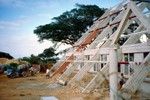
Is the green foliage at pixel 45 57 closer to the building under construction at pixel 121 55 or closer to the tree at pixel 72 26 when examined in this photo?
the tree at pixel 72 26

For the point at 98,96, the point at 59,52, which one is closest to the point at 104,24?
the point at 98,96

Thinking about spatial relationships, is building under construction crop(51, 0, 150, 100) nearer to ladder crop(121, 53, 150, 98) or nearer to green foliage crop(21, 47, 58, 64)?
ladder crop(121, 53, 150, 98)

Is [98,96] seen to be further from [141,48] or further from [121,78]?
[141,48]

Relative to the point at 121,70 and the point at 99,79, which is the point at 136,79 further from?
the point at 121,70

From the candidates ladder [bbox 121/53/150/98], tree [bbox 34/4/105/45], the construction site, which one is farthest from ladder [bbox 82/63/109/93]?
tree [bbox 34/4/105/45]

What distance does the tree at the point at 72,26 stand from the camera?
39.4 meters

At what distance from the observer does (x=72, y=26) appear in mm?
39781

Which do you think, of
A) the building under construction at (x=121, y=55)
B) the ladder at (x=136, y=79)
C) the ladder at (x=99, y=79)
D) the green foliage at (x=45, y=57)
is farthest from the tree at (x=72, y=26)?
the ladder at (x=136, y=79)

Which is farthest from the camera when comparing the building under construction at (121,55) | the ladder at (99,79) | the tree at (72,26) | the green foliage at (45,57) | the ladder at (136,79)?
the green foliage at (45,57)

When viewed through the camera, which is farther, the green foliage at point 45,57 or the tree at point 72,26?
the green foliage at point 45,57

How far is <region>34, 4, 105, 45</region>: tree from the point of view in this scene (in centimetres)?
3944

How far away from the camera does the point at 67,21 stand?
4031cm

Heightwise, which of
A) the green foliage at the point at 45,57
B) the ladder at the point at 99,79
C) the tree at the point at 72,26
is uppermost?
the tree at the point at 72,26

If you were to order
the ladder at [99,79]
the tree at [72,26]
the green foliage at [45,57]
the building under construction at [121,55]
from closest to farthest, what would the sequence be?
the building under construction at [121,55] → the ladder at [99,79] → the tree at [72,26] → the green foliage at [45,57]
